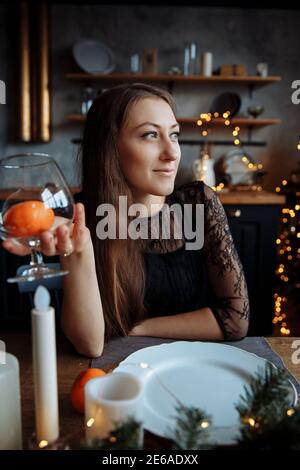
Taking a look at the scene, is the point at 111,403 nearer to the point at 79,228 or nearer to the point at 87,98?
the point at 79,228

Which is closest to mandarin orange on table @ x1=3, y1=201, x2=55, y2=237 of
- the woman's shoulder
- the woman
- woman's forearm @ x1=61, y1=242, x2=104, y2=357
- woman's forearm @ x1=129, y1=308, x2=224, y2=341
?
woman's forearm @ x1=61, y1=242, x2=104, y2=357

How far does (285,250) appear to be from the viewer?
3.19 meters

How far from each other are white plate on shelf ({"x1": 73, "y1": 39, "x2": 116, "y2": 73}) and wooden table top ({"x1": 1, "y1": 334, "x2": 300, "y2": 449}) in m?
2.56

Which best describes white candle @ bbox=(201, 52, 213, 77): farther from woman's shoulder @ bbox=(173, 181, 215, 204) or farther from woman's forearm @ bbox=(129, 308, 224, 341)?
woman's forearm @ bbox=(129, 308, 224, 341)

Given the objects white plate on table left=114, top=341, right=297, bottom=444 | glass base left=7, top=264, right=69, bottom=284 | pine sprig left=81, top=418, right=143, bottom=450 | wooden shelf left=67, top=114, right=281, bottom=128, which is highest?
wooden shelf left=67, top=114, right=281, bottom=128

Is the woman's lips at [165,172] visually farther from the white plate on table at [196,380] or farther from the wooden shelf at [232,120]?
the wooden shelf at [232,120]

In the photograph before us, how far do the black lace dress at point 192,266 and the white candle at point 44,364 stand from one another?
2.52ft

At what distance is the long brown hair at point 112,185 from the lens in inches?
47.5

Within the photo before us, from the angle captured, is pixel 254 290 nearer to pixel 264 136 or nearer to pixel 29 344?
pixel 264 136

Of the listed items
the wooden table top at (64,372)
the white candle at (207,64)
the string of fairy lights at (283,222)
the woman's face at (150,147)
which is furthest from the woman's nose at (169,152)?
the white candle at (207,64)

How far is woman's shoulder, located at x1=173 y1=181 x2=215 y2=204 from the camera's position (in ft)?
4.85

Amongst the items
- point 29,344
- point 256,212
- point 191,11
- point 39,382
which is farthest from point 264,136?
point 39,382

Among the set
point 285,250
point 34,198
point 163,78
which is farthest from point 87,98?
point 34,198

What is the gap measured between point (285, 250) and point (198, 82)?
137cm
